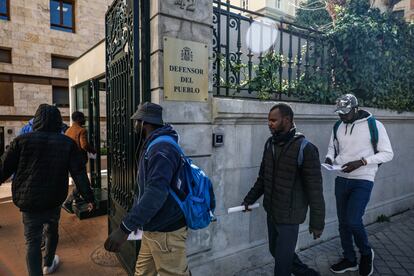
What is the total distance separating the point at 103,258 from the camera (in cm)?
392

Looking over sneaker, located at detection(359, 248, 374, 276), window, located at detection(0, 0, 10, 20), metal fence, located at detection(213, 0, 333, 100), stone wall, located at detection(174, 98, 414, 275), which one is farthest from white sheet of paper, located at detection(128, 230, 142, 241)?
window, located at detection(0, 0, 10, 20)

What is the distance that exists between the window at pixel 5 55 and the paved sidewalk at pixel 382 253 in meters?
19.5

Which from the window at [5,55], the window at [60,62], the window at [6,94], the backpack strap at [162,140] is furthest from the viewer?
the window at [60,62]

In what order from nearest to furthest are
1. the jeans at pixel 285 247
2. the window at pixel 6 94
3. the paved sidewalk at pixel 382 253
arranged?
the jeans at pixel 285 247 < the paved sidewalk at pixel 382 253 < the window at pixel 6 94

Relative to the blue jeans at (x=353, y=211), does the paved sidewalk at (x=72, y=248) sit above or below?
below

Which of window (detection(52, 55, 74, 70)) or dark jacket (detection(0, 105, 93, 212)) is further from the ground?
window (detection(52, 55, 74, 70))

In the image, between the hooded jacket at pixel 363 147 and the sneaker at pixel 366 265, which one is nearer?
the hooded jacket at pixel 363 147

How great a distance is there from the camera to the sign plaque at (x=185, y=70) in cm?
296

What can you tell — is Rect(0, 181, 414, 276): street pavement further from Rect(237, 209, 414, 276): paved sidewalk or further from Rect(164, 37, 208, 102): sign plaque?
Rect(164, 37, 208, 102): sign plaque

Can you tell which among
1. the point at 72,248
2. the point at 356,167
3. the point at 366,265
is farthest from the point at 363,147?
the point at 72,248

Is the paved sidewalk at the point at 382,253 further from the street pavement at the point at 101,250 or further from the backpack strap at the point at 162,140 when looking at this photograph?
the backpack strap at the point at 162,140

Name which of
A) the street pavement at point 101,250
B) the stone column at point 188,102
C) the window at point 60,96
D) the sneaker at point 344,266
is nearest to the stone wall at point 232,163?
the stone column at point 188,102

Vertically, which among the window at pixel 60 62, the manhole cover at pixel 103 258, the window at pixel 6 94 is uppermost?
the window at pixel 60 62

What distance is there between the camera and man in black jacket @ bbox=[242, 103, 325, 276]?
8.85ft
